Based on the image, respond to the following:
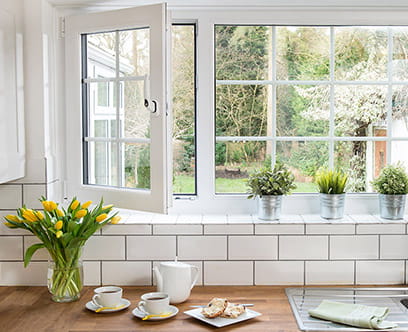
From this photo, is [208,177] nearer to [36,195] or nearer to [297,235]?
[297,235]

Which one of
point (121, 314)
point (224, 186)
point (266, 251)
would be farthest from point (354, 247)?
point (121, 314)

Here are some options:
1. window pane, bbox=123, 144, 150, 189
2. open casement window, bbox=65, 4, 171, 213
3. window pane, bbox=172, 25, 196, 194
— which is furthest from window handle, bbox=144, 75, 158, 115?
window pane, bbox=172, 25, 196, 194

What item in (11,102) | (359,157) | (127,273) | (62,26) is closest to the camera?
(11,102)

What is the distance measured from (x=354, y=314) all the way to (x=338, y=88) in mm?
1059

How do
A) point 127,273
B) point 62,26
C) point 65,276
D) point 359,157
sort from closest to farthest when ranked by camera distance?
1. point 65,276
2. point 127,273
3. point 62,26
4. point 359,157

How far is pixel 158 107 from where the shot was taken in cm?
222

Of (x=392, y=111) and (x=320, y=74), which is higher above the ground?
(x=320, y=74)

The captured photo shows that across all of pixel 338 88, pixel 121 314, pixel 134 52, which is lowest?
pixel 121 314

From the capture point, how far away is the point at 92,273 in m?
2.36

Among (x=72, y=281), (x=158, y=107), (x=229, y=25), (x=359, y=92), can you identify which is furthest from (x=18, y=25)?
(x=359, y=92)

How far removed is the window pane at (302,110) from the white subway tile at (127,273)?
2.79 feet

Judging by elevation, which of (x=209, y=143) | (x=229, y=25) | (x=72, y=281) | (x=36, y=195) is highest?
(x=229, y=25)

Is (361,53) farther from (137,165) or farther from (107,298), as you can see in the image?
(107,298)

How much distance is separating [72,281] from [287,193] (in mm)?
950
